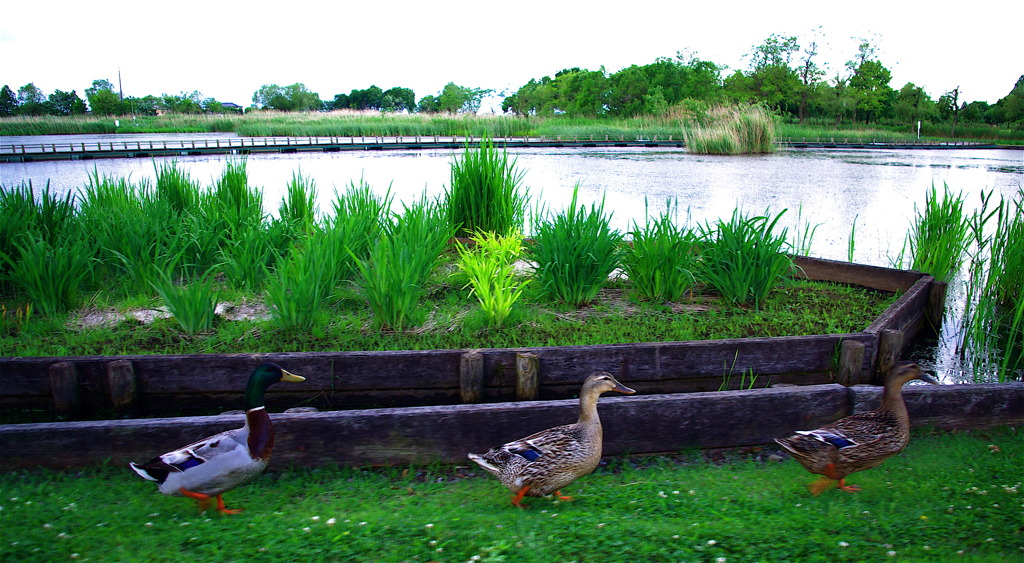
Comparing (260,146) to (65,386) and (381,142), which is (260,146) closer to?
(381,142)

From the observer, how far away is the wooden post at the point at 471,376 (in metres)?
3.79

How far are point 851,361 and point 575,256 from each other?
2.02 meters

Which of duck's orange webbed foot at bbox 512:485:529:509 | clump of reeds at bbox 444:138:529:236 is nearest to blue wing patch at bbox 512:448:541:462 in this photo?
duck's orange webbed foot at bbox 512:485:529:509

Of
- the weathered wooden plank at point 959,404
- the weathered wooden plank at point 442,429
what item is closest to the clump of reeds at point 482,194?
the weathered wooden plank at point 442,429

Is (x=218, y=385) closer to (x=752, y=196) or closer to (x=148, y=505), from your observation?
(x=148, y=505)

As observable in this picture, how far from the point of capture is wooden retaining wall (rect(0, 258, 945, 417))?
373cm

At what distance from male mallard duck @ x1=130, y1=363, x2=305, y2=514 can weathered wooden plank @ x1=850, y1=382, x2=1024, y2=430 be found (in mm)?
3003

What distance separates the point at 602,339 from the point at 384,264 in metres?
1.60

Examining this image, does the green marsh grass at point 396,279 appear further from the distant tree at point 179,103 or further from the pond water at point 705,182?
the distant tree at point 179,103

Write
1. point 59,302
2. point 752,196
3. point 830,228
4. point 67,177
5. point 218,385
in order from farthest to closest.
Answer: point 67,177, point 752,196, point 830,228, point 59,302, point 218,385

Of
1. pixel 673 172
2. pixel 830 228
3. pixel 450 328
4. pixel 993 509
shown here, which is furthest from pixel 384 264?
pixel 673 172

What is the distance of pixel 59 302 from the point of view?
16.0ft

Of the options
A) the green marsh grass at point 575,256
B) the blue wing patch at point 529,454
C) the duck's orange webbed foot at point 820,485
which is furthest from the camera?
the green marsh grass at point 575,256

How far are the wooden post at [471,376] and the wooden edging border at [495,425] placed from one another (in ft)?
1.70
